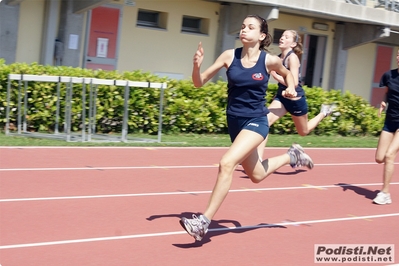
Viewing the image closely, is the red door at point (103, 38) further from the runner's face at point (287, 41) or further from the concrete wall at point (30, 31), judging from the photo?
the runner's face at point (287, 41)

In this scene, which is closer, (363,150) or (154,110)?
(154,110)

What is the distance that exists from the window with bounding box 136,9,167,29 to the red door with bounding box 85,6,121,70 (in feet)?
2.96

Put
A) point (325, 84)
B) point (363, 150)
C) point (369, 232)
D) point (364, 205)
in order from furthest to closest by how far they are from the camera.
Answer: point (325, 84), point (363, 150), point (364, 205), point (369, 232)

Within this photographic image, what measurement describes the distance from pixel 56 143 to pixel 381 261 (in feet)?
21.4

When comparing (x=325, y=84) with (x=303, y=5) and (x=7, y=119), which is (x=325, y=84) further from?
(x=7, y=119)

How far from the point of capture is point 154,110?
13641mm

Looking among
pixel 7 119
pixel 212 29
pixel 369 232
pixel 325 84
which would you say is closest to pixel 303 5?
pixel 212 29

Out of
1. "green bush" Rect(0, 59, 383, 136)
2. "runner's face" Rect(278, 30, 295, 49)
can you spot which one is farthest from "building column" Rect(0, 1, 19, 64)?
"runner's face" Rect(278, 30, 295, 49)

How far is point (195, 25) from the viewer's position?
1977 cm

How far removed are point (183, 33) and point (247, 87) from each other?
13361 millimetres

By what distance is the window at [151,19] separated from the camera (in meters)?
18.5

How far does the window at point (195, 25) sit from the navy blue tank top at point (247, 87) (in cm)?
1334

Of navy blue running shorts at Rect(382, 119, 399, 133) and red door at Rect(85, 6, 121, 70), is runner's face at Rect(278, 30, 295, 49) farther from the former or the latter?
red door at Rect(85, 6, 121, 70)

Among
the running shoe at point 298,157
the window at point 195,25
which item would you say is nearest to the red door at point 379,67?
the window at point 195,25
